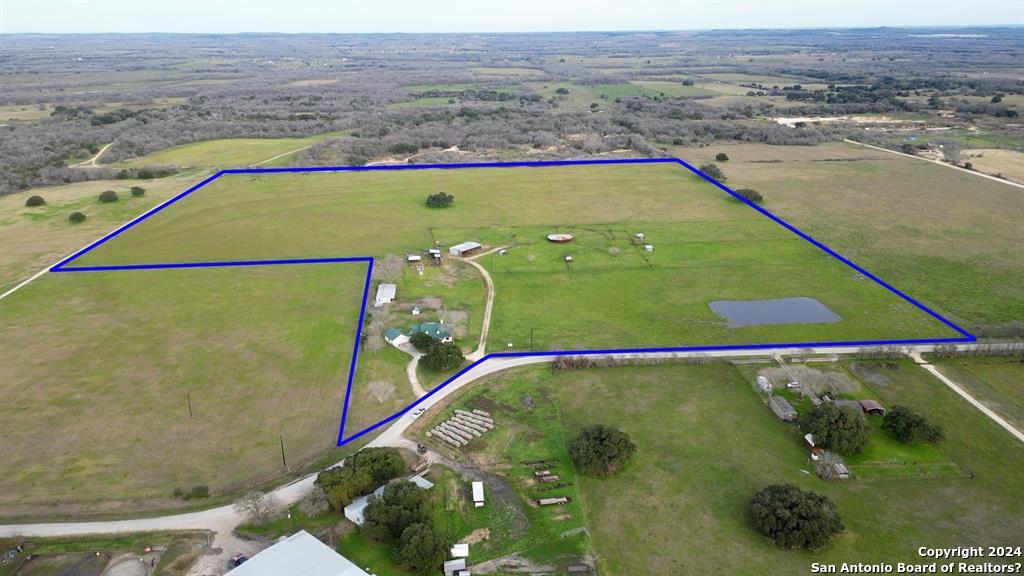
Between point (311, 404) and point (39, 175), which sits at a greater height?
point (39, 175)

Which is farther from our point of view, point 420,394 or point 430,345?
point 430,345

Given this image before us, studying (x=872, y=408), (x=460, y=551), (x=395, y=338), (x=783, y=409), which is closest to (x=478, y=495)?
(x=460, y=551)

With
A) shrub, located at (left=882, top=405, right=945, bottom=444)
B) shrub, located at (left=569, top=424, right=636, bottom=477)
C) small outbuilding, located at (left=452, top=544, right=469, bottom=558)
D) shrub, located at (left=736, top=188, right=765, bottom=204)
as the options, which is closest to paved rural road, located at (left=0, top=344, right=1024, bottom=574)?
shrub, located at (left=882, top=405, right=945, bottom=444)

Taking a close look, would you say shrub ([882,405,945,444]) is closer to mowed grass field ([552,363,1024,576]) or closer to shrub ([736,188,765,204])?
mowed grass field ([552,363,1024,576])

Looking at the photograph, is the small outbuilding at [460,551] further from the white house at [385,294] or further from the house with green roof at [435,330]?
the white house at [385,294]

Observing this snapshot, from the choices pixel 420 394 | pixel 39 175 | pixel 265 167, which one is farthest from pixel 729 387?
pixel 39 175

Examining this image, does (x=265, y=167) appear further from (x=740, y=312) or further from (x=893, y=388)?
(x=893, y=388)

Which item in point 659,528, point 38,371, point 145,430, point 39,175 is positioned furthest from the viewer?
point 39,175
